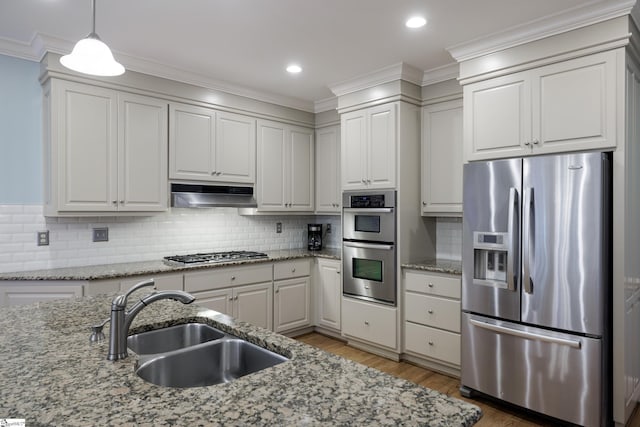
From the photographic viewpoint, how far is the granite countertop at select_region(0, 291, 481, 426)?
91 cm

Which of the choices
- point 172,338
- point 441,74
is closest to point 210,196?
point 172,338

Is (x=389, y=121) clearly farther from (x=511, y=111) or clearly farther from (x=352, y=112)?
(x=511, y=111)

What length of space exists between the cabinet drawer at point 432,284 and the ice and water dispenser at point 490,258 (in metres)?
0.41

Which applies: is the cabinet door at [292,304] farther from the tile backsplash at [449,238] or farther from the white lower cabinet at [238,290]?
the tile backsplash at [449,238]

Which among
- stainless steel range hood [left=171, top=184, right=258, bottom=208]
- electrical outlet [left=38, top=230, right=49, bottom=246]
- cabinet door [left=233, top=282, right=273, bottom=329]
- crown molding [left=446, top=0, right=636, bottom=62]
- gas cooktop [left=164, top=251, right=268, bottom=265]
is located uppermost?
crown molding [left=446, top=0, right=636, bottom=62]

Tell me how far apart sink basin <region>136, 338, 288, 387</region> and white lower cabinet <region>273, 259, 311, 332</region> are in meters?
2.53

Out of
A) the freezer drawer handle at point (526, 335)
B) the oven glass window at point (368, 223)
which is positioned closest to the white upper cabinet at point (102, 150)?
the oven glass window at point (368, 223)

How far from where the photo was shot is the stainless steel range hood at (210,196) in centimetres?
365

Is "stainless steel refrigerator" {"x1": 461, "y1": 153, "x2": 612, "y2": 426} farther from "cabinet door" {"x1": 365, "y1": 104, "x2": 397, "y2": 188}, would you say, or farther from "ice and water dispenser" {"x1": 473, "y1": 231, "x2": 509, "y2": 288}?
"cabinet door" {"x1": 365, "y1": 104, "x2": 397, "y2": 188}

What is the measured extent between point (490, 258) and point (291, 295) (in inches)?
85.1

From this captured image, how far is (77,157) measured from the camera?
10.2 ft

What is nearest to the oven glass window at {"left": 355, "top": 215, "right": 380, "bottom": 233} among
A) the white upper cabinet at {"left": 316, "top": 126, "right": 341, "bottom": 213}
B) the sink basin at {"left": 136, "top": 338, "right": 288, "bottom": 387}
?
the white upper cabinet at {"left": 316, "top": 126, "right": 341, "bottom": 213}

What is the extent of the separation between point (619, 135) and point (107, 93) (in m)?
3.66

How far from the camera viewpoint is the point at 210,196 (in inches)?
152
